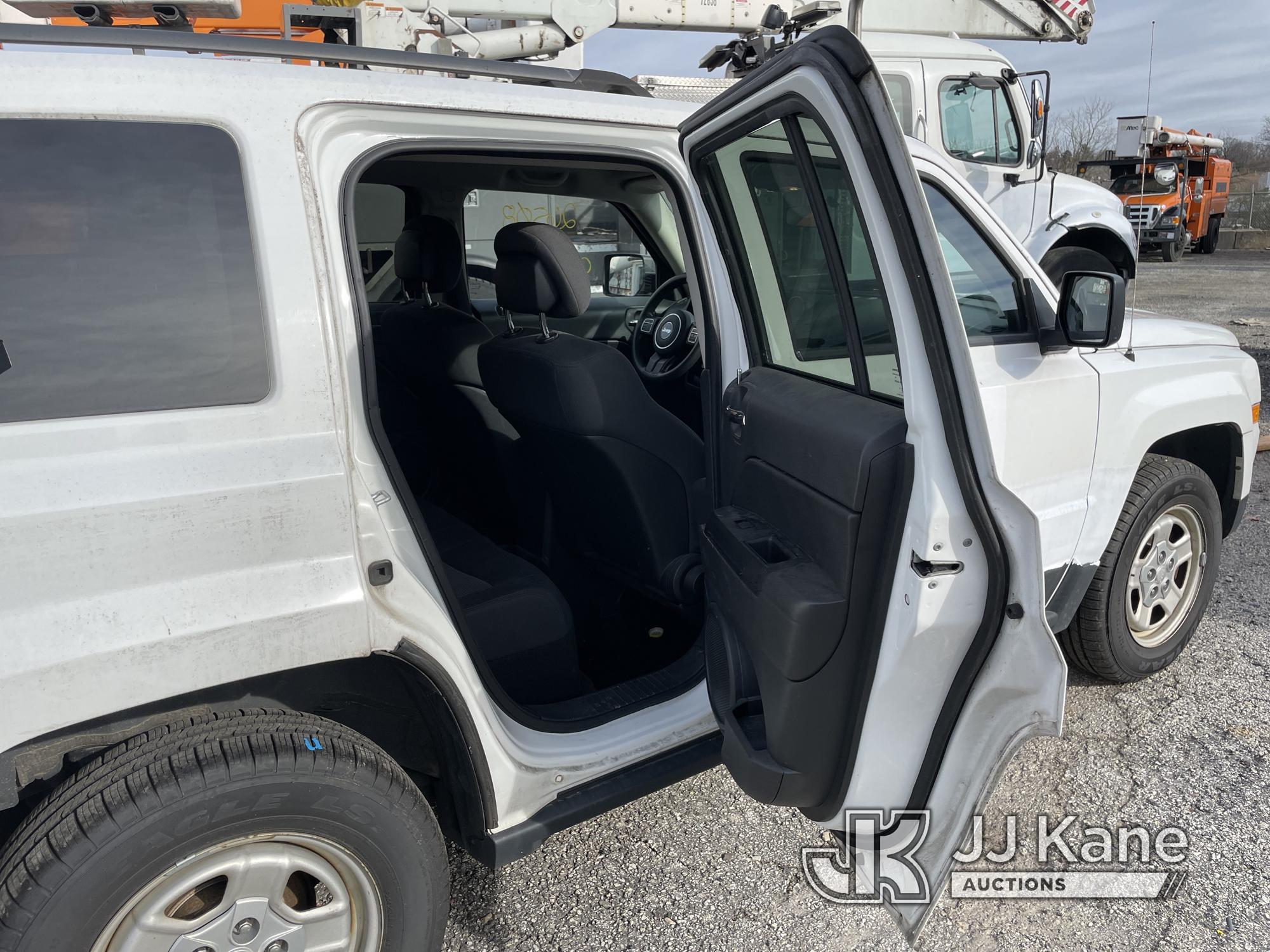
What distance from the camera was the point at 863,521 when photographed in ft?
5.90

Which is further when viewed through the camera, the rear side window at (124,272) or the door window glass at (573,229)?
the door window glass at (573,229)

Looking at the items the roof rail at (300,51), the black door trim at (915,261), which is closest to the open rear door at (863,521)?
the black door trim at (915,261)

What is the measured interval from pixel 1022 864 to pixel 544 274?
2.03m

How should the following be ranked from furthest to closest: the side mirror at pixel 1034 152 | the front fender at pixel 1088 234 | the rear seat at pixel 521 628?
the front fender at pixel 1088 234
the side mirror at pixel 1034 152
the rear seat at pixel 521 628

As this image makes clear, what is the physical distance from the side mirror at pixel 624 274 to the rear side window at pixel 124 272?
7.82 feet

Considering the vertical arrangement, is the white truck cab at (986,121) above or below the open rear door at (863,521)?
above

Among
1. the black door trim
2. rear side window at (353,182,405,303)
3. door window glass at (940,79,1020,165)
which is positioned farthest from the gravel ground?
door window glass at (940,79,1020,165)

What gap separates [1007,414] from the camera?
2273mm

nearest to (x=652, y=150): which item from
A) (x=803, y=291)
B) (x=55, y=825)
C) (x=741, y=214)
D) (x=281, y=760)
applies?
(x=741, y=214)

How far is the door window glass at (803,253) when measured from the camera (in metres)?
1.87

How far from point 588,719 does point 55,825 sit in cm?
112

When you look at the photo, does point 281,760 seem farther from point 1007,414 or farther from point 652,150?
point 1007,414

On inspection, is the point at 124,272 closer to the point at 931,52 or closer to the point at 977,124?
the point at 931,52

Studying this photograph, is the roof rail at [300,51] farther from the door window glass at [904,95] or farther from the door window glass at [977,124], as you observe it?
the door window glass at [977,124]
